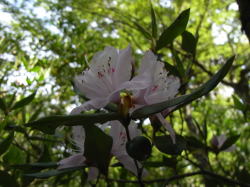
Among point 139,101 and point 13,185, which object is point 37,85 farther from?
point 139,101

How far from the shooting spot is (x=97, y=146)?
2.34 feet

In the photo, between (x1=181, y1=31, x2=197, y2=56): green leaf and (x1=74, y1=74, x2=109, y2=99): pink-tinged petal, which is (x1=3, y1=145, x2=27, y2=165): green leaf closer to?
(x1=74, y1=74, x2=109, y2=99): pink-tinged petal

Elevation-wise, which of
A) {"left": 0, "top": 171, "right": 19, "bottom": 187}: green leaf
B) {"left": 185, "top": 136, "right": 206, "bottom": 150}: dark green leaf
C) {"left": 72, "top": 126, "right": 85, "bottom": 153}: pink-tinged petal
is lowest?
{"left": 0, "top": 171, "right": 19, "bottom": 187}: green leaf

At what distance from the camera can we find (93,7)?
4234 mm

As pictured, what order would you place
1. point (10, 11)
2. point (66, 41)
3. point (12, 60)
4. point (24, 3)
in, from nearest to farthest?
point (12, 60) → point (66, 41) → point (10, 11) → point (24, 3)

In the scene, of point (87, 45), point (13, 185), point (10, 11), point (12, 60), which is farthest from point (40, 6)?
point (13, 185)

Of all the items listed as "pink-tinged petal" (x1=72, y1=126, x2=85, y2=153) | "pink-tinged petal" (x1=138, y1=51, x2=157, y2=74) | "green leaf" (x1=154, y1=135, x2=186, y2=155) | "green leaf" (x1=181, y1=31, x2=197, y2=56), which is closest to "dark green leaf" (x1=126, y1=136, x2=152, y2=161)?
"green leaf" (x1=154, y1=135, x2=186, y2=155)

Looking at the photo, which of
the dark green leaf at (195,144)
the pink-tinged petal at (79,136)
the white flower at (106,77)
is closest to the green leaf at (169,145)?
the white flower at (106,77)

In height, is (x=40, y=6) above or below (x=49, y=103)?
above

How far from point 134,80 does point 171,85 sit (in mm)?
191

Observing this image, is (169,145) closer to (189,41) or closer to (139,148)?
(139,148)

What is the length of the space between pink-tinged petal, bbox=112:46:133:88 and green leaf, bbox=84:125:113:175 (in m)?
0.12

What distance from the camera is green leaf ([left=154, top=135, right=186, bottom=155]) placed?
670 millimetres

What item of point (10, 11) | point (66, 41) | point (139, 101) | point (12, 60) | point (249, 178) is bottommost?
point (249, 178)
